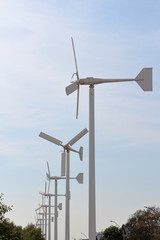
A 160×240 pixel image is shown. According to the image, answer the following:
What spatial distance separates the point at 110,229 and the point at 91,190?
481 ft

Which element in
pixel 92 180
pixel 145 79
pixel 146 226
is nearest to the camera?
pixel 92 180

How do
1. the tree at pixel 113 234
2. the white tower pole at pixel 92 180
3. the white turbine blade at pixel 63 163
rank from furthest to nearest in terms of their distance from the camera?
the tree at pixel 113 234, the white turbine blade at pixel 63 163, the white tower pole at pixel 92 180

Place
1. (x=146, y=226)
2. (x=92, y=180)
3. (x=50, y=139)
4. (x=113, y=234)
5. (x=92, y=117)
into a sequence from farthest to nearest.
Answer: (x=113, y=234) < (x=146, y=226) < (x=50, y=139) < (x=92, y=117) < (x=92, y=180)

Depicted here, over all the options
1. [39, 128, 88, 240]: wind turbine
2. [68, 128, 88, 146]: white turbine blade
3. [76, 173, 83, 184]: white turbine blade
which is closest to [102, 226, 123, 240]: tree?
[76, 173, 83, 184]: white turbine blade

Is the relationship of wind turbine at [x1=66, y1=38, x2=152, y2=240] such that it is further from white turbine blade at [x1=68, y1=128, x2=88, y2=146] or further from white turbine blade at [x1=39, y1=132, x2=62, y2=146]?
white turbine blade at [x1=39, y1=132, x2=62, y2=146]

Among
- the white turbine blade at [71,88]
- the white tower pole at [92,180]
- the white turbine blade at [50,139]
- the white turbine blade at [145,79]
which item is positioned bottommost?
the white tower pole at [92,180]

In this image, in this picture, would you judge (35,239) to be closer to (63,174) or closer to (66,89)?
(63,174)

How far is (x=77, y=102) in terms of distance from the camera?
37.8m

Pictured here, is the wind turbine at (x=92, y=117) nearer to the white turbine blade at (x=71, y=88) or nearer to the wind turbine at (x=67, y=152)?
the white turbine blade at (x=71, y=88)

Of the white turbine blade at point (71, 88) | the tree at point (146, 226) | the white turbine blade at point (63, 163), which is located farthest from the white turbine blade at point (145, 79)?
the tree at point (146, 226)

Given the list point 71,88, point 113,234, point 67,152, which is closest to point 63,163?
point 67,152

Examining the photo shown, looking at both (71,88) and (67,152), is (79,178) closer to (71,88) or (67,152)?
(67,152)

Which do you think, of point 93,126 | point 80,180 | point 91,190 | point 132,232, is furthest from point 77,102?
point 132,232

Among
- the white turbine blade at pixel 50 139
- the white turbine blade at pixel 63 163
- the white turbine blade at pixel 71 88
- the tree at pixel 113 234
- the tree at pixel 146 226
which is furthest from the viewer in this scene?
the tree at pixel 113 234
